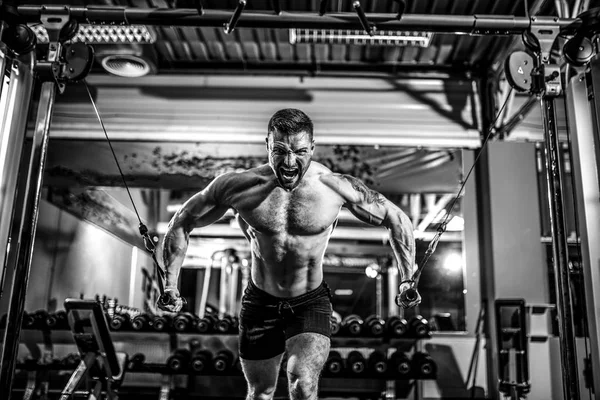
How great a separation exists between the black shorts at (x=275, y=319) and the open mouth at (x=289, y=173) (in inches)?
21.6

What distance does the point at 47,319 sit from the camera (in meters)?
5.02

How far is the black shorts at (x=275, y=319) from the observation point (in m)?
2.59

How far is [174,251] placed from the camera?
2.69 meters

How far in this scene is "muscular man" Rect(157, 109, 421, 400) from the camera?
254 centimetres

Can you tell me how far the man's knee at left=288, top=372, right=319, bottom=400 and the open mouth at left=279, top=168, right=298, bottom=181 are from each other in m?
0.85

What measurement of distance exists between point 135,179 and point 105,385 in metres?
2.04

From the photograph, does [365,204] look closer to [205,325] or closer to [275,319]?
[275,319]

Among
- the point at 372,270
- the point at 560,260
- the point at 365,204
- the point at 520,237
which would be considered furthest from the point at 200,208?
the point at 372,270

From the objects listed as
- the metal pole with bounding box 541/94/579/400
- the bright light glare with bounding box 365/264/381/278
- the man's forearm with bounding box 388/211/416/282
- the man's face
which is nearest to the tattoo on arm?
the man's forearm with bounding box 388/211/416/282

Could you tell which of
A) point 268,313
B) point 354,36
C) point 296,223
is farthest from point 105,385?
point 354,36

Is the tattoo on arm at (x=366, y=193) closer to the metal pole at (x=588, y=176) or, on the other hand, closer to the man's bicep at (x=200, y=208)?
the man's bicep at (x=200, y=208)

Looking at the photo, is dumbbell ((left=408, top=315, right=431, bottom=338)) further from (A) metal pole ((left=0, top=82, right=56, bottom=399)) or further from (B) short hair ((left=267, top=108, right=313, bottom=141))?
(A) metal pole ((left=0, top=82, right=56, bottom=399))

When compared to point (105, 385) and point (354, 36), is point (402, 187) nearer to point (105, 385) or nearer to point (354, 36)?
point (354, 36)

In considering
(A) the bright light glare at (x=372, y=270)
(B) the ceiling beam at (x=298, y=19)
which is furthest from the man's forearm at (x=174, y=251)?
(A) the bright light glare at (x=372, y=270)
